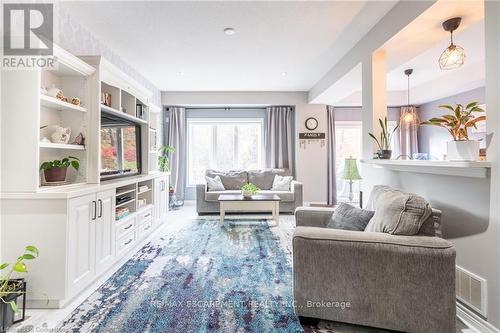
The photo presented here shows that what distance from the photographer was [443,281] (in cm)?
143

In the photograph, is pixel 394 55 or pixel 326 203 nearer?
pixel 394 55

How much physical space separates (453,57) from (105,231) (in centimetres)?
375

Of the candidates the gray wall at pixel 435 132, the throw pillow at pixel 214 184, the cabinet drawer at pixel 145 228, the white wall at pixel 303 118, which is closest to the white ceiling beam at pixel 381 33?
the white wall at pixel 303 118

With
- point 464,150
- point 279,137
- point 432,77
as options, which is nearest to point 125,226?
point 464,150

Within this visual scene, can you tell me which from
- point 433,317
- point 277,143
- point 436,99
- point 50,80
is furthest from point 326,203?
point 50,80

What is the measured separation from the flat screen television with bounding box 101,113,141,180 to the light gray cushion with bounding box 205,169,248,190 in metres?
2.00

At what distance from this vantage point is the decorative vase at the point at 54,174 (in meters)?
2.17

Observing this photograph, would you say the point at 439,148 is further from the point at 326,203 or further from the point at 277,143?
the point at 277,143

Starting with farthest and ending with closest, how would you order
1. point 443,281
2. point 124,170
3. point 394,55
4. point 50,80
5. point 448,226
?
point 124,170 < point 394,55 < point 50,80 < point 448,226 < point 443,281

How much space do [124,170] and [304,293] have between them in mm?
2754

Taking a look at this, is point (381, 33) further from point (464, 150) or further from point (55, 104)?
point (55, 104)

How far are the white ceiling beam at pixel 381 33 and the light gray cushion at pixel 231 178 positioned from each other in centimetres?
265

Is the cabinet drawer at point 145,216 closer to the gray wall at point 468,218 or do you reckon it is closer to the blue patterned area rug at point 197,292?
the blue patterned area rug at point 197,292

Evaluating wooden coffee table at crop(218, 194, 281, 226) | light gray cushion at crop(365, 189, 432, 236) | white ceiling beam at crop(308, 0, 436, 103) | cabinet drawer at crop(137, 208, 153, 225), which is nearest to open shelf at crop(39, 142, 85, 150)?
cabinet drawer at crop(137, 208, 153, 225)
